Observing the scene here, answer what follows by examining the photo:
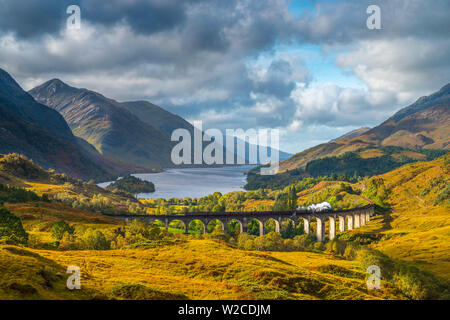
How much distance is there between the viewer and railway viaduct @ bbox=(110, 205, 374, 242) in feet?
417

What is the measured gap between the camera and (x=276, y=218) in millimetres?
135250

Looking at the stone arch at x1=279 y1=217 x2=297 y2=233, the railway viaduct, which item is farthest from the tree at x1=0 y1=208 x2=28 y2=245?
the stone arch at x1=279 y1=217 x2=297 y2=233

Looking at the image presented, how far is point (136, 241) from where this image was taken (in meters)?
76.2

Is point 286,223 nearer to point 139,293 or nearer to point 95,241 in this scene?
point 95,241

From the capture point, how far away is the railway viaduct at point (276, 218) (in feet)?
417

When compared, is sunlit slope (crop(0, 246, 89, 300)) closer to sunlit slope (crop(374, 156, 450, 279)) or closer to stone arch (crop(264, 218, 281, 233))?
sunlit slope (crop(374, 156, 450, 279))

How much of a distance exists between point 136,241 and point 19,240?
24.2 meters

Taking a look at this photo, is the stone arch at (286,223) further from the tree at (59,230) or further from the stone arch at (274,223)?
the tree at (59,230)

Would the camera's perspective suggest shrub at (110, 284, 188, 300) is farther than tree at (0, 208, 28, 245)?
No

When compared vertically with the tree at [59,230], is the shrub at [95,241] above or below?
below

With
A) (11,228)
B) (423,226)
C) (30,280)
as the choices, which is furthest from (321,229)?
(30,280)

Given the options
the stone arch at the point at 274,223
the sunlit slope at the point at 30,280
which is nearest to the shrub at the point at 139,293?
the sunlit slope at the point at 30,280
